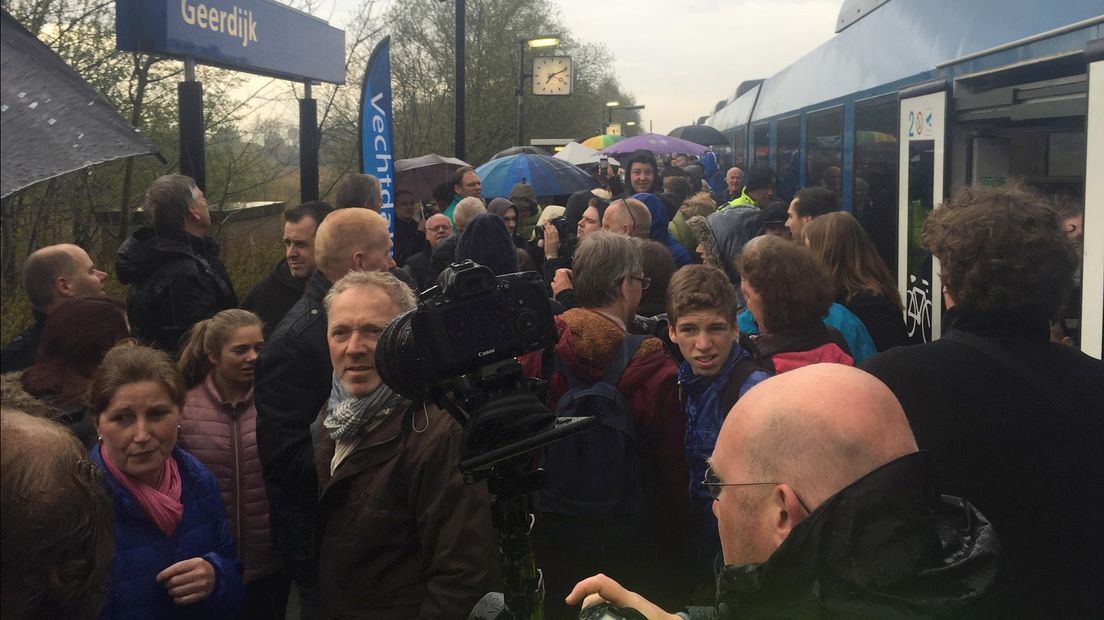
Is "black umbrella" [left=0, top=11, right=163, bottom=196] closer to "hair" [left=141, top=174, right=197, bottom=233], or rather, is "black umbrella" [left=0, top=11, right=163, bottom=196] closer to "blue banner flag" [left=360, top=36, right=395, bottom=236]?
"hair" [left=141, top=174, right=197, bottom=233]

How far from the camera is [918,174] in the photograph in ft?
18.7

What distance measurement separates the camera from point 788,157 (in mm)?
12211

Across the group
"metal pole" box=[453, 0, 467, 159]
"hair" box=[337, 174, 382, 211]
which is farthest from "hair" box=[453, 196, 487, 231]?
"metal pole" box=[453, 0, 467, 159]

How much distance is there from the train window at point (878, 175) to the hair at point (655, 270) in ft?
8.48

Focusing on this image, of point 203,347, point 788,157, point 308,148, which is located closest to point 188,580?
point 203,347

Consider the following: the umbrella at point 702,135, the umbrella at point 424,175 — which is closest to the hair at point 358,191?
the umbrella at point 424,175

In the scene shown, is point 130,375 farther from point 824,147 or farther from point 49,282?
point 824,147

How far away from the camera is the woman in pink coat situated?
10.8 feet

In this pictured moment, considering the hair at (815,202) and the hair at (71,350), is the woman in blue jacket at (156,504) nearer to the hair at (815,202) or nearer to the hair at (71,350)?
the hair at (71,350)

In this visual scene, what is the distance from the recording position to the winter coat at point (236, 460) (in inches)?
129

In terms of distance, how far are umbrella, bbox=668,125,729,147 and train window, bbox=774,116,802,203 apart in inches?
196

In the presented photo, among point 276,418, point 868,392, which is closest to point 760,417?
point 868,392

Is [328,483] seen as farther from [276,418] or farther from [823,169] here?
[823,169]

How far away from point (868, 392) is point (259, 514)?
242 cm
